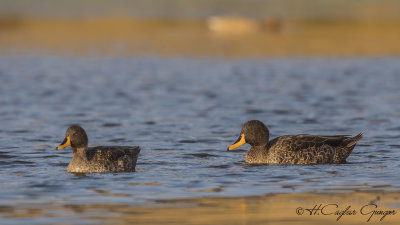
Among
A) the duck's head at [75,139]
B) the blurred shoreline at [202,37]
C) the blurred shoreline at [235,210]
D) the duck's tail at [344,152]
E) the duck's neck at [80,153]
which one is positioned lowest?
the blurred shoreline at [235,210]

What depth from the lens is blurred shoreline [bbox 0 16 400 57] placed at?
3491 centimetres

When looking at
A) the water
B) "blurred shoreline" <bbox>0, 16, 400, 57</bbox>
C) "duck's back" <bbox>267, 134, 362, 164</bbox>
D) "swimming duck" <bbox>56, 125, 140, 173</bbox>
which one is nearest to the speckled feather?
"swimming duck" <bbox>56, 125, 140, 173</bbox>

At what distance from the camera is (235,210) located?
11.0 meters

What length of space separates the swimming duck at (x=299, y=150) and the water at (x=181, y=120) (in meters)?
0.28

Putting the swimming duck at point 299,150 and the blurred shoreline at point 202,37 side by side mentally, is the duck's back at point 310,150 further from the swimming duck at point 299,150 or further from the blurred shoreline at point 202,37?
the blurred shoreline at point 202,37

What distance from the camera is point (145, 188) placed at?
40.8ft

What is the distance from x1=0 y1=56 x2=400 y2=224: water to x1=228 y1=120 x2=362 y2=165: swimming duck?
279 millimetres

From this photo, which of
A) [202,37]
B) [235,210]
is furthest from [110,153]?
[202,37]

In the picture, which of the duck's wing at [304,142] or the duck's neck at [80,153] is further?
the duck's wing at [304,142]

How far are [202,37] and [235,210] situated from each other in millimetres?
28432

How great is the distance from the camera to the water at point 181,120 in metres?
12.5

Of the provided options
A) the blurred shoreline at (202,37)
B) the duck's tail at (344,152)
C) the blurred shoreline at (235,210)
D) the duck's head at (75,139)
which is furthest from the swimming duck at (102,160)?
the blurred shoreline at (202,37)

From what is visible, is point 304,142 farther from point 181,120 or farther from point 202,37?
point 202,37

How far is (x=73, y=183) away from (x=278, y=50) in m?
23.3
